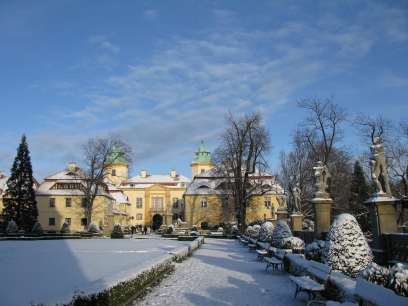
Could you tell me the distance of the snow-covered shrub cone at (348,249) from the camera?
27.1ft

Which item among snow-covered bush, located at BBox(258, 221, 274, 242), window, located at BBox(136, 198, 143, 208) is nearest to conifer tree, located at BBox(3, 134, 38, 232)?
window, located at BBox(136, 198, 143, 208)

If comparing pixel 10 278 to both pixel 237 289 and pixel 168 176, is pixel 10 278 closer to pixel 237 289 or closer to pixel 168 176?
pixel 237 289

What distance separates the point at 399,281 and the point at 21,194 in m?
49.8

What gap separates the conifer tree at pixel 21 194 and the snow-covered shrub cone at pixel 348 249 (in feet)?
148

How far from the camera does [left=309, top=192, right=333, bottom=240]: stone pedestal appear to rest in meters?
14.4

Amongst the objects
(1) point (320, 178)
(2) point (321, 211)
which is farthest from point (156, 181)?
(2) point (321, 211)

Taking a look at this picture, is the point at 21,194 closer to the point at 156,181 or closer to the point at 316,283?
the point at 156,181

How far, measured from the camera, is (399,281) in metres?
4.77

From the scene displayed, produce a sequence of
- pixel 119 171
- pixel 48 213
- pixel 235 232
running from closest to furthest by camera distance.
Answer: pixel 235 232
pixel 48 213
pixel 119 171

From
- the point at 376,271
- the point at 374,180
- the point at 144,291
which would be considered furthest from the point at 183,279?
the point at 376,271

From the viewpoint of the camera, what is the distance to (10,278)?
10719 millimetres

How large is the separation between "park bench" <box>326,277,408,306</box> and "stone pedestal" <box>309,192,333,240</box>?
30.6 ft

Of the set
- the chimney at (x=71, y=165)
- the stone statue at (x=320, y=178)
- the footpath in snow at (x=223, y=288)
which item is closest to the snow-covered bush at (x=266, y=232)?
the stone statue at (x=320, y=178)

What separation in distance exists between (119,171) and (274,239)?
242ft
